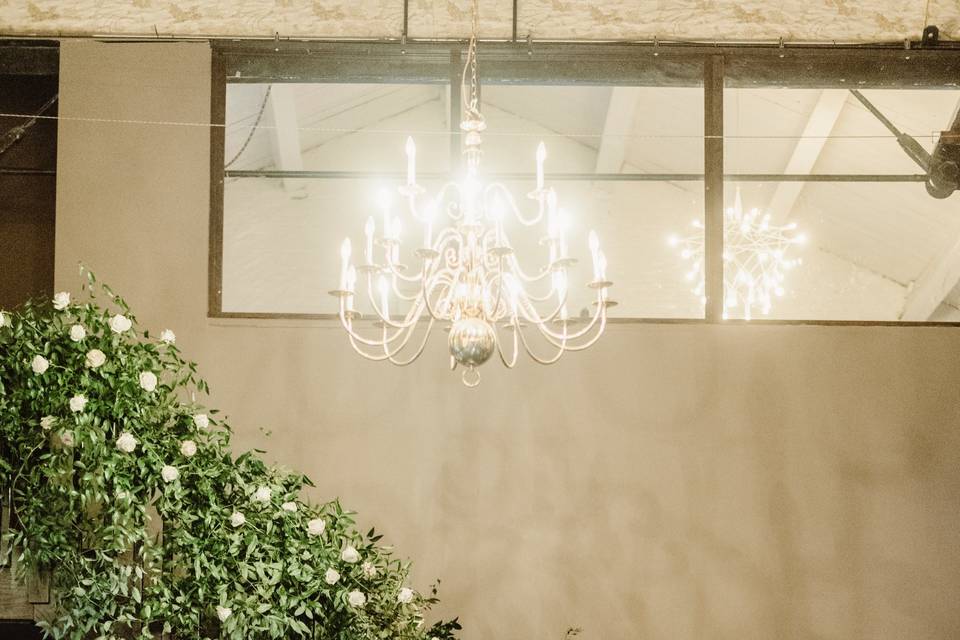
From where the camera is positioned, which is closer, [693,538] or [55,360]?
[55,360]

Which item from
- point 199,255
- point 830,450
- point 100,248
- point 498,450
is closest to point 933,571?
point 830,450

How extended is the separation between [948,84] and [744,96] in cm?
124

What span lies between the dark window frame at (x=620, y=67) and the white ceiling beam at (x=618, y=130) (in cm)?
21

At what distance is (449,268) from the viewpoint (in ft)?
11.9

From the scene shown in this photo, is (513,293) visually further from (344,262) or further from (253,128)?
(253,128)

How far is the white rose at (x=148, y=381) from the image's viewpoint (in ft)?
13.2

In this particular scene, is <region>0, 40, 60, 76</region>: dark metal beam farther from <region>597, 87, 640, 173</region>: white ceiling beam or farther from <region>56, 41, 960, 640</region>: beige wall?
<region>597, 87, 640, 173</region>: white ceiling beam

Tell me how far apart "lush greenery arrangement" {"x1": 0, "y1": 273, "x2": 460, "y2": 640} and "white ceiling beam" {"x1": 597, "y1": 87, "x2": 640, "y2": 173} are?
3.11 m

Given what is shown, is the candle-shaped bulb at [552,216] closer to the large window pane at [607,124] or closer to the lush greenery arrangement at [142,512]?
the lush greenery arrangement at [142,512]

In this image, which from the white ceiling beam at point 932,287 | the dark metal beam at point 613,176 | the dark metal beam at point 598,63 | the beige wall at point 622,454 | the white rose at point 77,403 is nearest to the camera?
the white rose at point 77,403

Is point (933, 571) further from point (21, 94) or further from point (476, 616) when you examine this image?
point (21, 94)

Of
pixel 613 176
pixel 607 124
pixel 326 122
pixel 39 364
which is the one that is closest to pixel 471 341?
pixel 39 364

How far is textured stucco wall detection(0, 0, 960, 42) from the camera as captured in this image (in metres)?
5.87

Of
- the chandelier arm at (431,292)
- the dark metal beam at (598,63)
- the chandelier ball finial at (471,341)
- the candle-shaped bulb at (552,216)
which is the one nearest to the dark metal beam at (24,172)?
the dark metal beam at (598,63)
